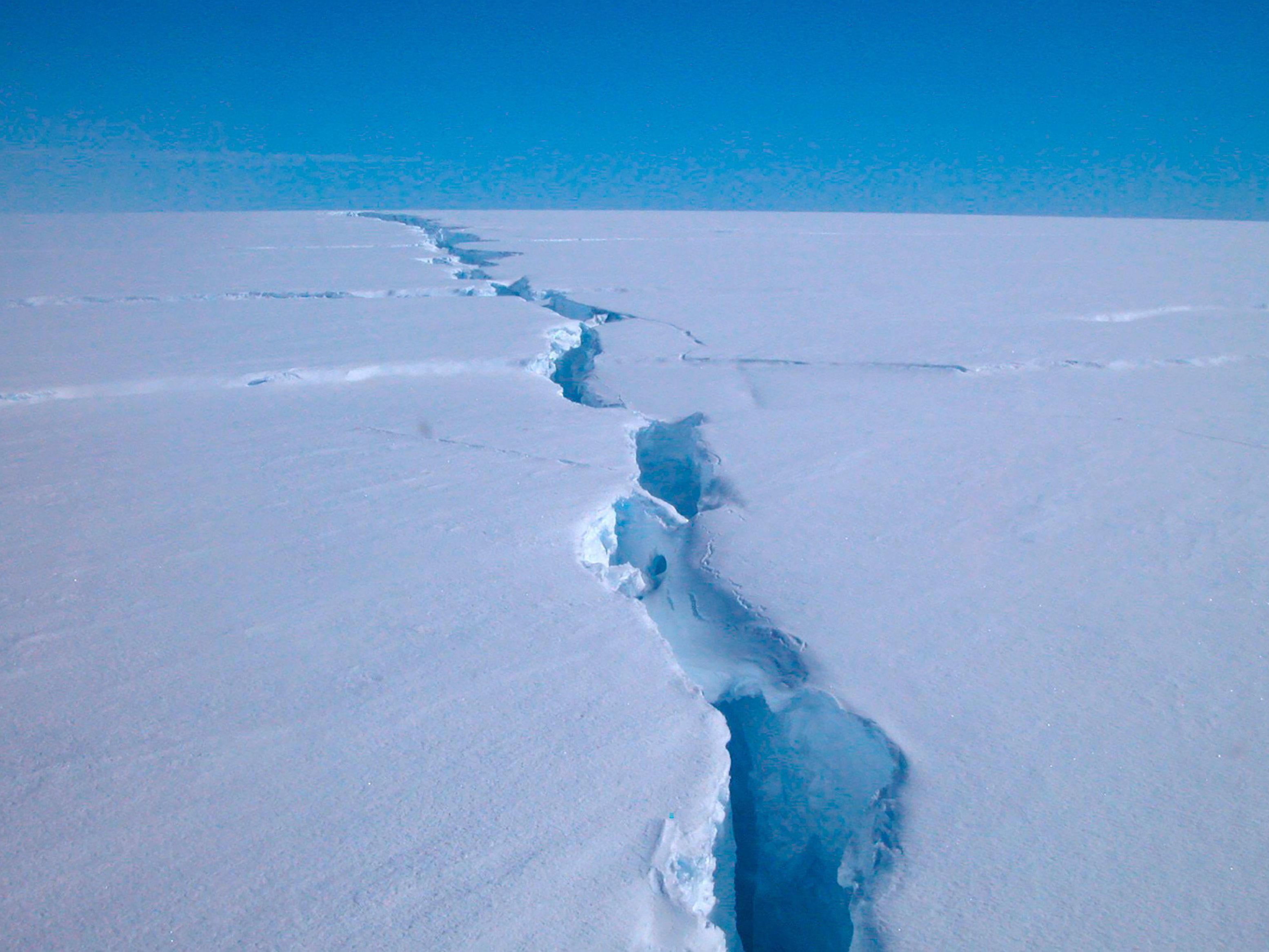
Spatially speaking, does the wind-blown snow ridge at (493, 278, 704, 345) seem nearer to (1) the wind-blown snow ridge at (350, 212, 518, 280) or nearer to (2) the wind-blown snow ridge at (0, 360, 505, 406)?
(1) the wind-blown snow ridge at (350, 212, 518, 280)

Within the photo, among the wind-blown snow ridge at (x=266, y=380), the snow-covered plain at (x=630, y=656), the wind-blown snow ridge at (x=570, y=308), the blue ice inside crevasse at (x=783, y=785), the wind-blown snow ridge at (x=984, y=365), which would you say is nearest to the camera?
the snow-covered plain at (x=630, y=656)

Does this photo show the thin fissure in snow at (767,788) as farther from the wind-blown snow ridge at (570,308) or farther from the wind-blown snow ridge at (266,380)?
the wind-blown snow ridge at (570,308)

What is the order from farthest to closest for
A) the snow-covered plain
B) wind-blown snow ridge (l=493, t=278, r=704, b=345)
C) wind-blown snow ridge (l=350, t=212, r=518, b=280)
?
wind-blown snow ridge (l=350, t=212, r=518, b=280) < wind-blown snow ridge (l=493, t=278, r=704, b=345) < the snow-covered plain

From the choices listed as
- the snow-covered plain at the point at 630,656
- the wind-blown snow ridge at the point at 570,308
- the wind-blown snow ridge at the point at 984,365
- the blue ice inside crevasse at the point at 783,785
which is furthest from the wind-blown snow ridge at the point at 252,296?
the blue ice inside crevasse at the point at 783,785

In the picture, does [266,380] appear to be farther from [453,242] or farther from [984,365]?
[453,242]

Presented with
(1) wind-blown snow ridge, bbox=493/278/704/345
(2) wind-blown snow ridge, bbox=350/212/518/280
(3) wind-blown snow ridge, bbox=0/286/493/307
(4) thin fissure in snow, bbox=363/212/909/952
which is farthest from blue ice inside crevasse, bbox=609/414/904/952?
(2) wind-blown snow ridge, bbox=350/212/518/280

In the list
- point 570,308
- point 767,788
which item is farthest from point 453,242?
point 767,788

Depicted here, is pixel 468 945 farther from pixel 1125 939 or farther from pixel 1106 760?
pixel 1106 760
